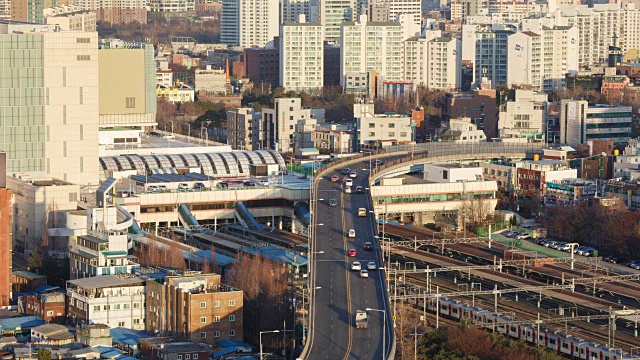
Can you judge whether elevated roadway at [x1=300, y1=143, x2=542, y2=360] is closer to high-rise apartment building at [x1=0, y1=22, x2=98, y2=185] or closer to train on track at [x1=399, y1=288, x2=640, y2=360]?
train on track at [x1=399, y1=288, x2=640, y2=360]

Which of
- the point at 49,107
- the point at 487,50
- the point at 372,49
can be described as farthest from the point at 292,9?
the point at 49,107

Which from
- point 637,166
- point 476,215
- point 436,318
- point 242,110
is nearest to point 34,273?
point 436,318

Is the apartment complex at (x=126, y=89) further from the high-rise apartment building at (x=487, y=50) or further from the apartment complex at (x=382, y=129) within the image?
the high-rise apartment building at (x=487, y=50)

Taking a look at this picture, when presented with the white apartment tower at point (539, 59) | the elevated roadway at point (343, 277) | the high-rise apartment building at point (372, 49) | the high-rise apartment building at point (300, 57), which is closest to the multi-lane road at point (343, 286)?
the elevated roadway at point (343, 277)

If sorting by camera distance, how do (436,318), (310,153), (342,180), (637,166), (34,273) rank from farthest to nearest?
(310,153) → (637,166) → (342,180) → (34,273) → (436,318)

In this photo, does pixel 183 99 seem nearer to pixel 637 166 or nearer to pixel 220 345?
pixel 637 166

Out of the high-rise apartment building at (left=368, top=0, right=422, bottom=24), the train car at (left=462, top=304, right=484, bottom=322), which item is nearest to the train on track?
the train car at (left=462, top=304, right=484, bottom=322)
